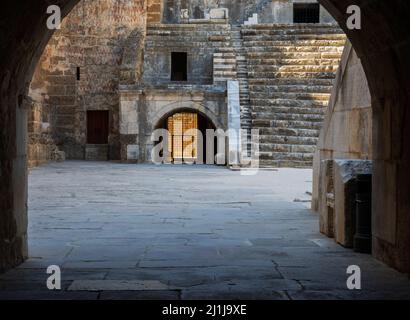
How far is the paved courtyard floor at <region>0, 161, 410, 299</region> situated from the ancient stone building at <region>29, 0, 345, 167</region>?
10639 millimetres

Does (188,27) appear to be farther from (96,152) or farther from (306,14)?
(306,14)

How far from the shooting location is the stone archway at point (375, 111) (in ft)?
15.6

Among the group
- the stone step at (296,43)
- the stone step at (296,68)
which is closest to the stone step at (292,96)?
the stone step at (296,68)

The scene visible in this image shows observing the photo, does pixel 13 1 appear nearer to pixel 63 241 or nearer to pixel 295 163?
pixel 63 241

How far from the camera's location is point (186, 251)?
19.5ft

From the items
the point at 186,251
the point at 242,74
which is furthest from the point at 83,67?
the point at 186,251

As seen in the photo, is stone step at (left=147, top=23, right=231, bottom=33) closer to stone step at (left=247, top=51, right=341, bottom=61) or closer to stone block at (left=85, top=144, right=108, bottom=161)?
stone step at (left=247, top=51, right=341, bottom=61)

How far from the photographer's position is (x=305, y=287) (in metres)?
4.46

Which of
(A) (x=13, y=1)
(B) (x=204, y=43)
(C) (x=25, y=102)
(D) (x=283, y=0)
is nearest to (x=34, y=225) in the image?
(C) (x=25, y=102)

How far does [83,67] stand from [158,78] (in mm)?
3511

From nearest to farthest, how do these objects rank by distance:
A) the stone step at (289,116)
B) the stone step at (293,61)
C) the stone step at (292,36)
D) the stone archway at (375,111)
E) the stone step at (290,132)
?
the stone archway at (375,111) → the stone step at (290,132) → the stone step at (289,116) → the stone step at (293,61) → the stone step at (292,36)

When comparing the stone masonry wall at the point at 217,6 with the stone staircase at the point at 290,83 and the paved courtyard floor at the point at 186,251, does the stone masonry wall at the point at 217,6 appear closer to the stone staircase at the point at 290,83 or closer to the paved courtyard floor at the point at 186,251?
the stone staircase at the point at 290,83

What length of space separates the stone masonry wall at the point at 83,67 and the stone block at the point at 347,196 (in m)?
21.0
